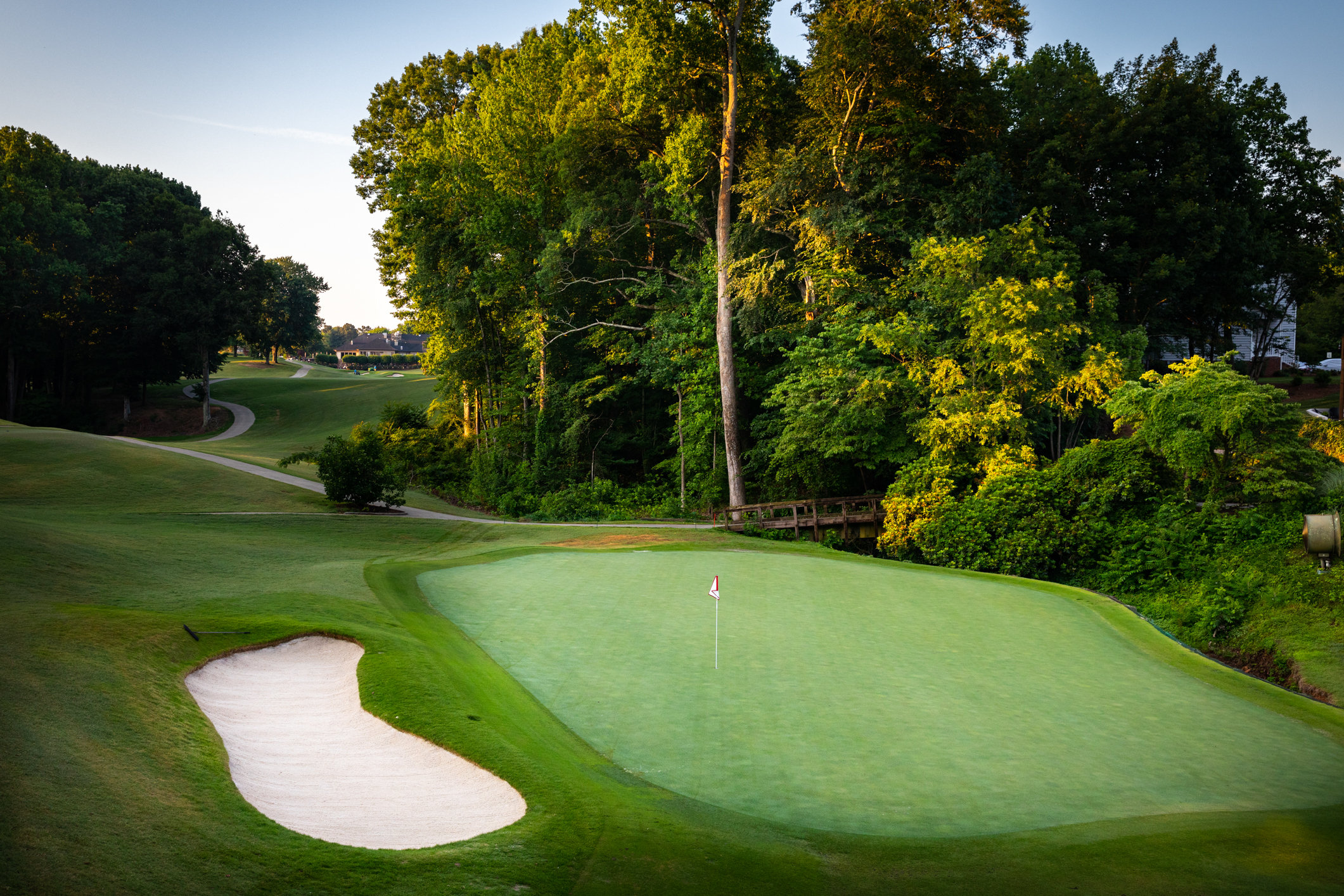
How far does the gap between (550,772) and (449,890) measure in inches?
75.5

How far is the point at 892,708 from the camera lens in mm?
7887

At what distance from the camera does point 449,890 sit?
4.25m

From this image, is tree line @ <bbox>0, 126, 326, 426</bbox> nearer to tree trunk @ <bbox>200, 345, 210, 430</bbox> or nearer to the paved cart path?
tree trunk @ <bbox>200, 345, 210, 430</bbox>

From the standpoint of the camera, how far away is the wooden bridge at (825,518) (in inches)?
891

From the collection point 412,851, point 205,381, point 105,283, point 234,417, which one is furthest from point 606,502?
point 105,283

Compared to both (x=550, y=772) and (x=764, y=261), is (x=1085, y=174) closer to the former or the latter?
(x=764, y=261)

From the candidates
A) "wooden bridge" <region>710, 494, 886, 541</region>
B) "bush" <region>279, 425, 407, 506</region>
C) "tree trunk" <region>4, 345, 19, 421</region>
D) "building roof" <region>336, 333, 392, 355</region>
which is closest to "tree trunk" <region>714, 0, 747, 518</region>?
"wooden bridge" <region>710, 494, 886, 541</region>

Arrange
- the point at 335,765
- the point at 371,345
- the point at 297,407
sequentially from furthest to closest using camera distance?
1. the point at 371,345
2. the point at 297,407
3. the point at 335,765

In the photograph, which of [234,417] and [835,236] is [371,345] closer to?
[234,417]

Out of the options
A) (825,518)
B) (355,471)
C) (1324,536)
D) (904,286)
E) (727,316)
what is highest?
(904,286)

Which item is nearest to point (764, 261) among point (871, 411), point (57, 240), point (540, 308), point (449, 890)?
point (871, 411)

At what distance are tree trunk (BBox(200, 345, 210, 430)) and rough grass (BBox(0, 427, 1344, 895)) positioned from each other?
4257cm

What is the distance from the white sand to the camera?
5.08 metres

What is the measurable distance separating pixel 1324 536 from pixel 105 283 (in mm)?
56973
